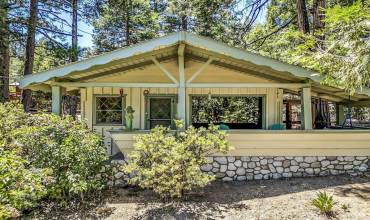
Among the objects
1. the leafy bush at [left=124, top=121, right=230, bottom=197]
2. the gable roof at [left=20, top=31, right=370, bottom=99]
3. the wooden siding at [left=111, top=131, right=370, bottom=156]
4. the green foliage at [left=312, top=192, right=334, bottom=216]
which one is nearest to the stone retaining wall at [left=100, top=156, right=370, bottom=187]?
the wooden siding at [left=111, top=131, right=370, bottom=156]

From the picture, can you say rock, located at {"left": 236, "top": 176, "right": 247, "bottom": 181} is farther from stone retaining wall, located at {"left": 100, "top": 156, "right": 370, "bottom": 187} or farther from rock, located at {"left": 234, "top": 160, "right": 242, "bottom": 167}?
rock, located at {"left": 234, "top": 160, "right": 242, "bottom": 167}

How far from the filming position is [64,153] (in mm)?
5738

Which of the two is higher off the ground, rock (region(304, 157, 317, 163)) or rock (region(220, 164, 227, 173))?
rock (region(304, 157, 317, 163))

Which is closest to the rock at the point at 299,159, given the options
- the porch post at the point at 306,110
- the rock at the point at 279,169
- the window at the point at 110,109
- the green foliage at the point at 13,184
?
the rock at the point at 279,169

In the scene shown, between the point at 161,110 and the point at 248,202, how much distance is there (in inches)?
Answer: 182

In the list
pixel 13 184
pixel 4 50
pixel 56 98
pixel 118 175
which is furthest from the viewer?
pixel 4 50

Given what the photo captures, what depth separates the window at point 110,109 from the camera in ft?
31.3

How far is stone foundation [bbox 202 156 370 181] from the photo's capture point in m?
7.44

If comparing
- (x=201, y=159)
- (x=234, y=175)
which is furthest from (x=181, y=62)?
(x=234, y=175)

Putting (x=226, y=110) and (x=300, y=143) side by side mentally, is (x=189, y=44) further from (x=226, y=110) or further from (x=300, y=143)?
(x=226, y=110)

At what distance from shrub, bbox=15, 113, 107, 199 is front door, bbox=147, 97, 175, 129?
3463 millimetres

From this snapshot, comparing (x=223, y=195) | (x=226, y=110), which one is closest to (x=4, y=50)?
(x=226, y=110)

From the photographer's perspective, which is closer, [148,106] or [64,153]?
[64,153]

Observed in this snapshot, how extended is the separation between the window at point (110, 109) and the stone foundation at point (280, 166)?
3.62 meters
